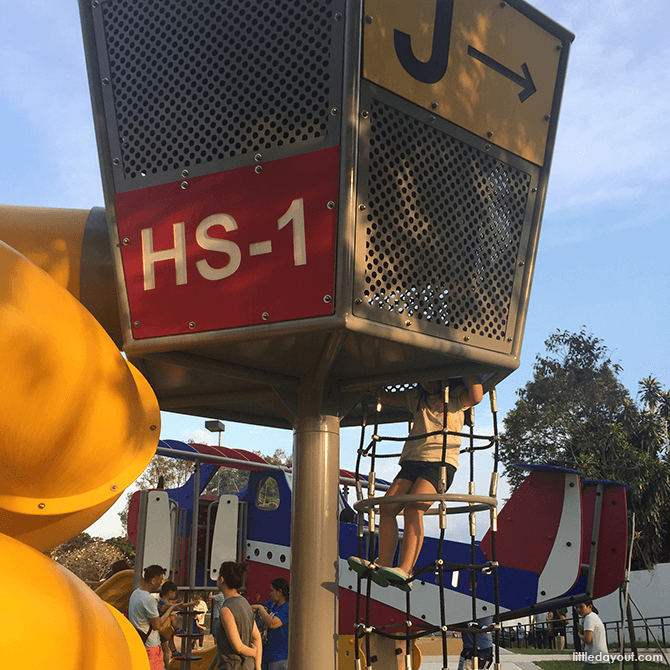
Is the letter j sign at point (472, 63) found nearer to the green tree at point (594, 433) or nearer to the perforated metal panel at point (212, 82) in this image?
the perforated metal panel at point (212, 82)

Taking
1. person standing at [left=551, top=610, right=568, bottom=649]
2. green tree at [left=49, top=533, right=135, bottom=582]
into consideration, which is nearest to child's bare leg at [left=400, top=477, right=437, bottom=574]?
person standing at [left=551, top=610, right=568, bottom=649]

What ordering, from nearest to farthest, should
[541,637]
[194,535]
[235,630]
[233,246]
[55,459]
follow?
1. [55,459]
2. [233,246]
3. [235,630]
4. [194,535]
5. [541,637]

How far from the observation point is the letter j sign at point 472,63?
3609 mm

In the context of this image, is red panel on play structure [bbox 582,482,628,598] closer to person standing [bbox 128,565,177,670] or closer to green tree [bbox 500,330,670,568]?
person standing [bbox 128,565,177,670]

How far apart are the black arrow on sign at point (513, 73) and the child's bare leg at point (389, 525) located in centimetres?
243

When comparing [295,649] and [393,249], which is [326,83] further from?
[295,649]

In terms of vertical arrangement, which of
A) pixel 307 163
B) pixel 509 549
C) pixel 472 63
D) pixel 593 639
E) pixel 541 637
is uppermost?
pixel 472 63

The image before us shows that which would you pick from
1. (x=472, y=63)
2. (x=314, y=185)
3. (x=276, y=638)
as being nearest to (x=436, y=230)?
(x=314, y=185)

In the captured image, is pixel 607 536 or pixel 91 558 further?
pixel 91 558

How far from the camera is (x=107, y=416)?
9.02ft

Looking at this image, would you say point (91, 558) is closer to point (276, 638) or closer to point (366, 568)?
point (276, 638)

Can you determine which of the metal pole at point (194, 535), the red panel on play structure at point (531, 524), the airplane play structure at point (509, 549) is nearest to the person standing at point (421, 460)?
the metal pole at point (194, 535)

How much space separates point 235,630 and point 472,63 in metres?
4.54

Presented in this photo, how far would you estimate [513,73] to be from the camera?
13.3 feet
